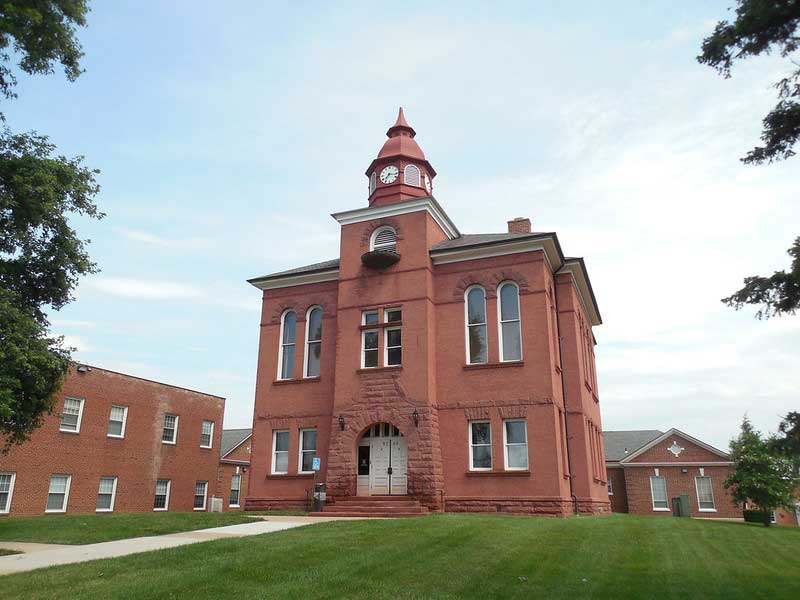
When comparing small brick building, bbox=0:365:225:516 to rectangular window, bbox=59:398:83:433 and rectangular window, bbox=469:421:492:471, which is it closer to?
rectangular window, bbox=59:398:83:433

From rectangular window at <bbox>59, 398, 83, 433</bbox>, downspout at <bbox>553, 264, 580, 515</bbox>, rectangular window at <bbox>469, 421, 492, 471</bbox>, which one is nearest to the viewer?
rectangular window at <bbox>469, 421, 492, 471</bbox>

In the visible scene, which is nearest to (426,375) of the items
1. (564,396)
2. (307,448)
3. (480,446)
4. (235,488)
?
(480,446)

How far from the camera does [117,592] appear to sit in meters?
8.25

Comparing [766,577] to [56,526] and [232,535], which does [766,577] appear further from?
[56,526]

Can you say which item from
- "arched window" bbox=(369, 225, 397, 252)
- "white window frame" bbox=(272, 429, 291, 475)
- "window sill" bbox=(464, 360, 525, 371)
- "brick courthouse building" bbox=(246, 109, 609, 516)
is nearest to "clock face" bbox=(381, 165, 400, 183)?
"brick courthouse building" bbox=(246, 109, 609, 516)

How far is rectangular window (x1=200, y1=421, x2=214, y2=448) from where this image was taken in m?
37.5

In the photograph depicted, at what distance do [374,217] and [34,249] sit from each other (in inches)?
468

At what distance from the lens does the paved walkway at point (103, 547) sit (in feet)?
34.6

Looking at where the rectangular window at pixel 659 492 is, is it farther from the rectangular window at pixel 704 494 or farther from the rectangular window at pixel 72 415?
the rectangular window at pixel 72 415

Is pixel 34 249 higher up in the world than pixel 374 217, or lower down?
lower down

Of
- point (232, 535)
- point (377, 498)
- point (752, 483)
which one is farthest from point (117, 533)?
point (752, 483)

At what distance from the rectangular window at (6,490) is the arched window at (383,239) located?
1915 centimetres

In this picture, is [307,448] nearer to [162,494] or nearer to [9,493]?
[9,493]

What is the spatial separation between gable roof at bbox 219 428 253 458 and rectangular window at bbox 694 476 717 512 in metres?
30.1
